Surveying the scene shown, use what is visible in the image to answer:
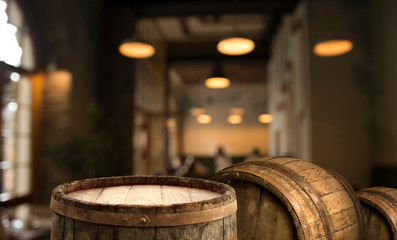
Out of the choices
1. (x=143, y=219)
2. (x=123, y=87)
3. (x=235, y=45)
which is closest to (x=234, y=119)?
(x=123, y=87)

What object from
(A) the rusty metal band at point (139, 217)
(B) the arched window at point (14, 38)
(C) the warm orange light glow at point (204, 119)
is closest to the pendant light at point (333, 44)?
(A) the rusty metal band at point (139, 217)

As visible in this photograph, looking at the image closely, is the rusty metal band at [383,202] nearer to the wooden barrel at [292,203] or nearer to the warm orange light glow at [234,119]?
the wooden barrel at [292,203]

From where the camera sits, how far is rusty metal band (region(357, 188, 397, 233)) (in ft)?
3.80

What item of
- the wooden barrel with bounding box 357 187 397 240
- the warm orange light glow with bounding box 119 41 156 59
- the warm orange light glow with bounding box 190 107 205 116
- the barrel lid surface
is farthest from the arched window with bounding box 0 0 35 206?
the warm orange light glow with bounding box 190 107 205 116

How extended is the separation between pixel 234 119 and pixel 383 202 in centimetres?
1413

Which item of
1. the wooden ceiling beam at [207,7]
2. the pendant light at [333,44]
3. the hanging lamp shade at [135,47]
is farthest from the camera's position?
the wooden ceiling beam at [207,7]

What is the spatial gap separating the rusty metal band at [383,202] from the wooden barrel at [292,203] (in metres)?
0.11

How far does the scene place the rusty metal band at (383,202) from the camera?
1158 mm

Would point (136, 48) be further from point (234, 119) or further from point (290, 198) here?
point (234, 119)

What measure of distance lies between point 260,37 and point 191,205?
10.4 metres

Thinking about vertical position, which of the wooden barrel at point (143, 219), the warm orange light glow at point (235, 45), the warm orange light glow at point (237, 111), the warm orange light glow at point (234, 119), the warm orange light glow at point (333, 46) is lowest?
the wooden barrel at point (143, 219)

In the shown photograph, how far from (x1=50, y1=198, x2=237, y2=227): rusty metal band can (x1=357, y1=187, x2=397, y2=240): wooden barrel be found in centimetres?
78

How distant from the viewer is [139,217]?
0.72m

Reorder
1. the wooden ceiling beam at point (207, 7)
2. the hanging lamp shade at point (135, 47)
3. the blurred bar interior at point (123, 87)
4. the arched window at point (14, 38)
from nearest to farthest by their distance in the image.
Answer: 1. the arched window at point (14, 38)
2. the hanging lamp shade at point (135, 47)
3. the blurred bar interior at point (123, 87)
4. the wooden ceiling beam at point (207, 7)
